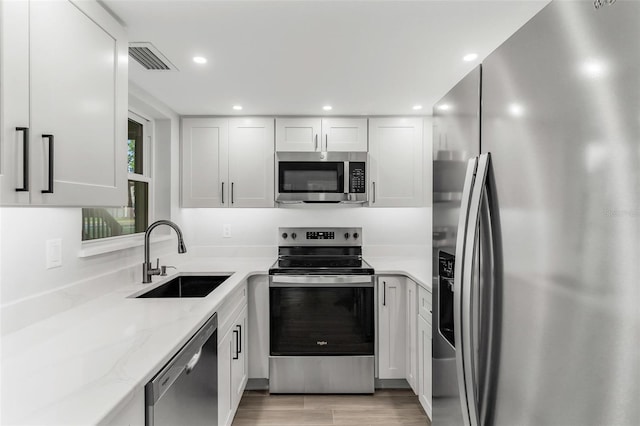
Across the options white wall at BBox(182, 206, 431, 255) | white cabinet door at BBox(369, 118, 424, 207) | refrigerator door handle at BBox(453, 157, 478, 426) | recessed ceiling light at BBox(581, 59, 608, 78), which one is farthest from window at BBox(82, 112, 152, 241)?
recessed ceiling light at BBox(581, 59, 608, 78)

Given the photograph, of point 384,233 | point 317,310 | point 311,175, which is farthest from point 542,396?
point 384,233

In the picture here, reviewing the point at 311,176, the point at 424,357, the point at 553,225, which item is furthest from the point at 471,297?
the point at 311,176

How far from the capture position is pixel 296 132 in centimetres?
313

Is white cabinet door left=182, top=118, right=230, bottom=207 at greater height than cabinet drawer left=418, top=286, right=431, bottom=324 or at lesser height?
greater

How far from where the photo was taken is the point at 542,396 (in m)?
0.70

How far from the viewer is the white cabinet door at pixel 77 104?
107 cm

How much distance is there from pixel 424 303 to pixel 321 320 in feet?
2.71

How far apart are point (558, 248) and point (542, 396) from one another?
0.30 m

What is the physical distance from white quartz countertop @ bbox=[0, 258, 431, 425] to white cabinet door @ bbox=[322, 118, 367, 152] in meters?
1.68

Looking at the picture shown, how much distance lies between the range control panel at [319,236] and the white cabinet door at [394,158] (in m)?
0.41

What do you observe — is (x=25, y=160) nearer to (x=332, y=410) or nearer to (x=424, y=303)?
(x=424, y=303)

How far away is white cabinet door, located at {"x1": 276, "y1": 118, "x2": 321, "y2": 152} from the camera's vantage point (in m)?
3.12

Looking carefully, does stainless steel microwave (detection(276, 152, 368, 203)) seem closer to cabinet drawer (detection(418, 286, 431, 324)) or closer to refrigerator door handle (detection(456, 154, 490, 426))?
cabinet drawer (detection(418, 286, 431, 324))

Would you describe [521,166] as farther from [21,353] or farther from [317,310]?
[317,310]
